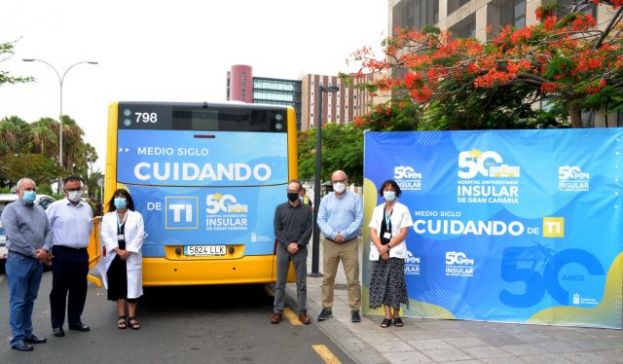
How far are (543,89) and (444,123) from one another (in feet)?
6.62

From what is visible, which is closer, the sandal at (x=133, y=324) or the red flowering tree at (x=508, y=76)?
the sandal at (x=133, y=324)

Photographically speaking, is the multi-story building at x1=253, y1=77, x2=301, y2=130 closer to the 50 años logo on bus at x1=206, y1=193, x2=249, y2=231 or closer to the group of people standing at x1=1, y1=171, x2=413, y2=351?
the 50 años logo on bus at x1=206, y1=193, x2=249, y2=231

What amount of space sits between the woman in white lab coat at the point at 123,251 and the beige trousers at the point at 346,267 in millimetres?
2262

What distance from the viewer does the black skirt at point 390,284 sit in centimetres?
679

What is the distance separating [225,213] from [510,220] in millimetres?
3572

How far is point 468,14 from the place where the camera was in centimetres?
2531

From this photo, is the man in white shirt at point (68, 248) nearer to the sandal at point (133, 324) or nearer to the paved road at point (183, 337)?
the paved road at point (183, 337)

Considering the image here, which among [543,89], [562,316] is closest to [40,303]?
[562,316]

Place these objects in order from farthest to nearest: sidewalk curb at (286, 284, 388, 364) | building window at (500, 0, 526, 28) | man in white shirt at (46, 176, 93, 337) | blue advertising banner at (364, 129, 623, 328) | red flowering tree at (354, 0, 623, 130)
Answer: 1. building window at (500, 0, 526, 28)
2. red flowering tree at (354, 0, 623, 130)
3. blue advertising banner at (364, 129, 623, 328)
4. man in white shirt at (46, 176, 93, 337)
5. sidewalk curb at (286, 284, 388, 364)

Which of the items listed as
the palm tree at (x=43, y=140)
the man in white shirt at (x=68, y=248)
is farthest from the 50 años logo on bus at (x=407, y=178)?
the palm tree at (x=43, y=140)

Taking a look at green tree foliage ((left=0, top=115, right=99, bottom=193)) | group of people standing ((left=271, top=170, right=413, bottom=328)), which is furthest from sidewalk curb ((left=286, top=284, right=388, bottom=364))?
green tree foliage ((left=0, top=115, right=99, bottom=193))

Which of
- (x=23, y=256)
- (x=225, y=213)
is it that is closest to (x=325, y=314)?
(x=225, y=213)

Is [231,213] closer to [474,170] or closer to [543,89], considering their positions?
[474,170]

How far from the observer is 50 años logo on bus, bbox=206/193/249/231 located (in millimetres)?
7441
